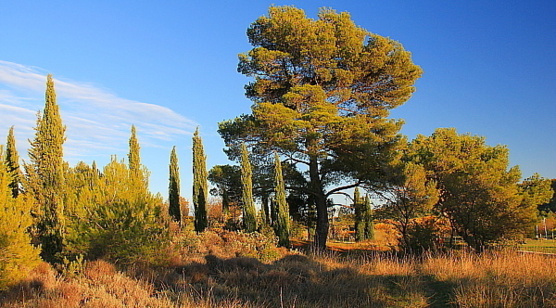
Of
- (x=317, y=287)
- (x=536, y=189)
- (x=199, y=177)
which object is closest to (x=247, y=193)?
(x=199, y=177)

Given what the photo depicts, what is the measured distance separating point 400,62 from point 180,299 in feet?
66.8

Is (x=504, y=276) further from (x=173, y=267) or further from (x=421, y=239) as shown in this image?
(x=421, y=239)

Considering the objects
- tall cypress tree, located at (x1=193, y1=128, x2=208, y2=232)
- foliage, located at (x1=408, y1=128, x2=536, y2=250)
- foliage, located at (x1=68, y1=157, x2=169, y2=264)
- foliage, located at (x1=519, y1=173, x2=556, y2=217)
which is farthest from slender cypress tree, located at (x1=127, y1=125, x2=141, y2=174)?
foliage, located at (x1=519, y1=173, x2=556, y2=217)

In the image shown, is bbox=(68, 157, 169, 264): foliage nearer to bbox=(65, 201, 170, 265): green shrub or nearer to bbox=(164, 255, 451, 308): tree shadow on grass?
bbox=(65, 201, 170, 265): green shrub

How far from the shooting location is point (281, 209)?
22.5m

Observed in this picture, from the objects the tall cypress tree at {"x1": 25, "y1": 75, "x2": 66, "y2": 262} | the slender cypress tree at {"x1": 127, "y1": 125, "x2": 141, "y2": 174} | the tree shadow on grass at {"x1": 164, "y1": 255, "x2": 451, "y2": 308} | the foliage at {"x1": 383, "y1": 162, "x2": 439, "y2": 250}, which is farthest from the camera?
the slender cypress tree at {"x1": 127, "y1": 125, "x2": 141, "y2": 174}

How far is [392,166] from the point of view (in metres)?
19.7

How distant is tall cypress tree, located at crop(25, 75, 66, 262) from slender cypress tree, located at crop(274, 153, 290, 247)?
36.3 ft

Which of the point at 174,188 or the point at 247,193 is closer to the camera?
the point at 247,193

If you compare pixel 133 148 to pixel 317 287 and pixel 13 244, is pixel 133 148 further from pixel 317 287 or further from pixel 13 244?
pixel 317 287

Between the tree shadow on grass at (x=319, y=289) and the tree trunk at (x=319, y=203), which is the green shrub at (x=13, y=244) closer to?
the tree shadow on grass at (x=319, y=289)

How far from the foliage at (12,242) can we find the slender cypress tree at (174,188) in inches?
748

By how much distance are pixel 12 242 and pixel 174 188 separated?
20920 millimetres

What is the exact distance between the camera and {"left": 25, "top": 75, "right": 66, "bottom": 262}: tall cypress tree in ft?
44.9
